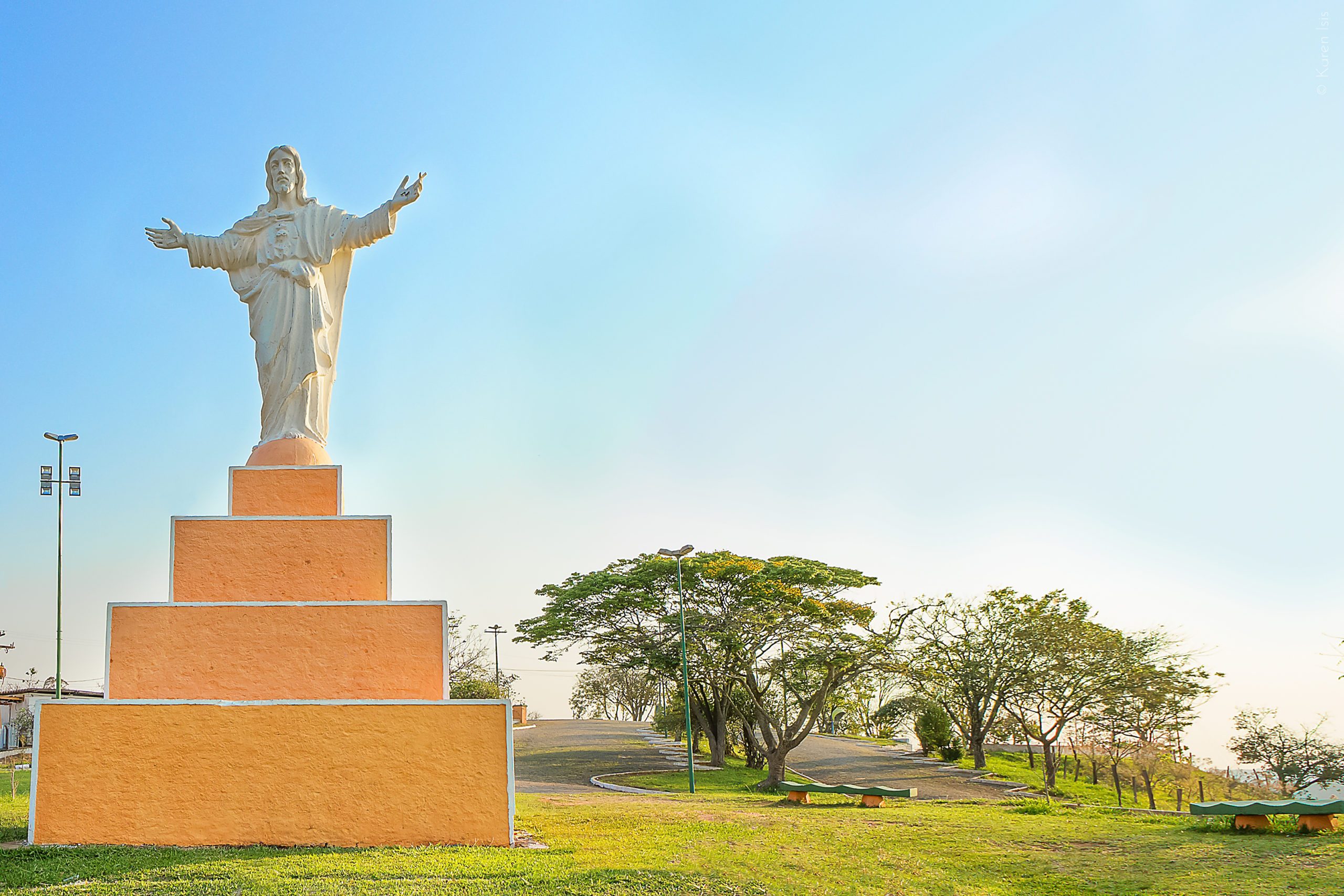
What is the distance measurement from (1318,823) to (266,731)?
34.1 ft

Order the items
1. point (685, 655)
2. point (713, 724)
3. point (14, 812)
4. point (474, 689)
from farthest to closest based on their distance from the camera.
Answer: point (474, 689)
point (713, 724)
point (685, 655)
point (14, 812)

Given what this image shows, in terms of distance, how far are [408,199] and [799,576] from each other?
621 inches

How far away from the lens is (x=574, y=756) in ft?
91.1

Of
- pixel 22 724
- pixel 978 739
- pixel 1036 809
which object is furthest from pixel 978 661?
pixel 22 724

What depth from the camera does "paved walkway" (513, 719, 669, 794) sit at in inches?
856

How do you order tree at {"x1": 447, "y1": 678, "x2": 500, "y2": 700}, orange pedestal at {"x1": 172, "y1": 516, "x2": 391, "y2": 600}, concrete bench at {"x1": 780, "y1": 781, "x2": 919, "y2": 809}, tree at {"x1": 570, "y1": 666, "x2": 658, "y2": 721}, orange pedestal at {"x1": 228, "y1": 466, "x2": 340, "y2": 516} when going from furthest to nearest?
tree at {"x1": 570, "y1": 666, "x2": 658, "y2": 721}, tree at {"x1": 447, "y1": 678, "x2": 500, "y2": 700}, concrete bench at {"x1": 780, "y1": 781, "x2": 919, "y2": 809}, orange pedestal at {"x1": 228, "y1": 466, "x2": 340, "y2": 516}, orange pedestal at {"x1": 172, "y1": 516, "x2": 391, "y2": 600}

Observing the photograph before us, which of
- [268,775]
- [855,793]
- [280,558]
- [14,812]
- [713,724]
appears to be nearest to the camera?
[268,775]

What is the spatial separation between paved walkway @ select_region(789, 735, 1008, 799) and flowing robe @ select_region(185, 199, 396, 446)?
51.1 ft

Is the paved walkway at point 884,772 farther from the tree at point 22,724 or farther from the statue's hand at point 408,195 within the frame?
the tree at point 22,724

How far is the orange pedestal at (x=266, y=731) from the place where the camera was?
319 inches

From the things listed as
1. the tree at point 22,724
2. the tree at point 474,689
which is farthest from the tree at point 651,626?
the tree at point 22,724

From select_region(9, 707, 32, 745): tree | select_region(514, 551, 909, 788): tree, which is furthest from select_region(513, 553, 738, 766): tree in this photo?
select_region(9, 707, 32, 745): tree

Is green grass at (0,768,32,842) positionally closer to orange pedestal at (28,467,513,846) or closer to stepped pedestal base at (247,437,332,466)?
orange pedestal at (28,467,513,846)

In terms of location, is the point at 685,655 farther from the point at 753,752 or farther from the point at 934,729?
the point at 934,729
